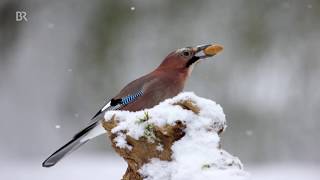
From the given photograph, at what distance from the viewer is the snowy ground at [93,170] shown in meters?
5.90

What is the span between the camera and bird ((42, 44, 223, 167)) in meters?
3.06

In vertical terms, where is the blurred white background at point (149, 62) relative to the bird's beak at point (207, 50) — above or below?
above

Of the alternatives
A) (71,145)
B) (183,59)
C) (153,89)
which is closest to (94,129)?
(71,145)

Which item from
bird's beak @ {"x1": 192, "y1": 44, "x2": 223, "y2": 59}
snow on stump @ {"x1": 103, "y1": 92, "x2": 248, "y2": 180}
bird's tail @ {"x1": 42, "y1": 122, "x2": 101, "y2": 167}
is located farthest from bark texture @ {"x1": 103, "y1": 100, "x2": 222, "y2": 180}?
bird's tail @ {"x1": 42, "y1": 122, "x2": 101, "y2": 167}

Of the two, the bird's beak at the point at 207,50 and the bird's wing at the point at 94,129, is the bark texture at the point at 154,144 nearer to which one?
the bird's beak at the point at 207,50

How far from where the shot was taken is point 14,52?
29.7 feet

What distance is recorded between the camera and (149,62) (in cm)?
862

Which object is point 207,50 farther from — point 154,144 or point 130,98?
point 154,144

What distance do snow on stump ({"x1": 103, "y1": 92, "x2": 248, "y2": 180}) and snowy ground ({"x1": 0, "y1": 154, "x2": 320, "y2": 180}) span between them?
336 centimetres

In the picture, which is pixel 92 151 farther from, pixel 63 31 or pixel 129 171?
pixel 129 171

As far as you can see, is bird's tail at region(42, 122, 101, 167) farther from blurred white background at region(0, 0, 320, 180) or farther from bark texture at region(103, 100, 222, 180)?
blurred white background at region(0, 0, 320, 180)

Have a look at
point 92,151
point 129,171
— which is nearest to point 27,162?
point 92,151

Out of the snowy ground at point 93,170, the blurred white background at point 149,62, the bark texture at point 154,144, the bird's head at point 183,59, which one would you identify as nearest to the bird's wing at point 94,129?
the bird's head at point 183,59

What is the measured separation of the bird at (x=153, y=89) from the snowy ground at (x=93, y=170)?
2.42 m
